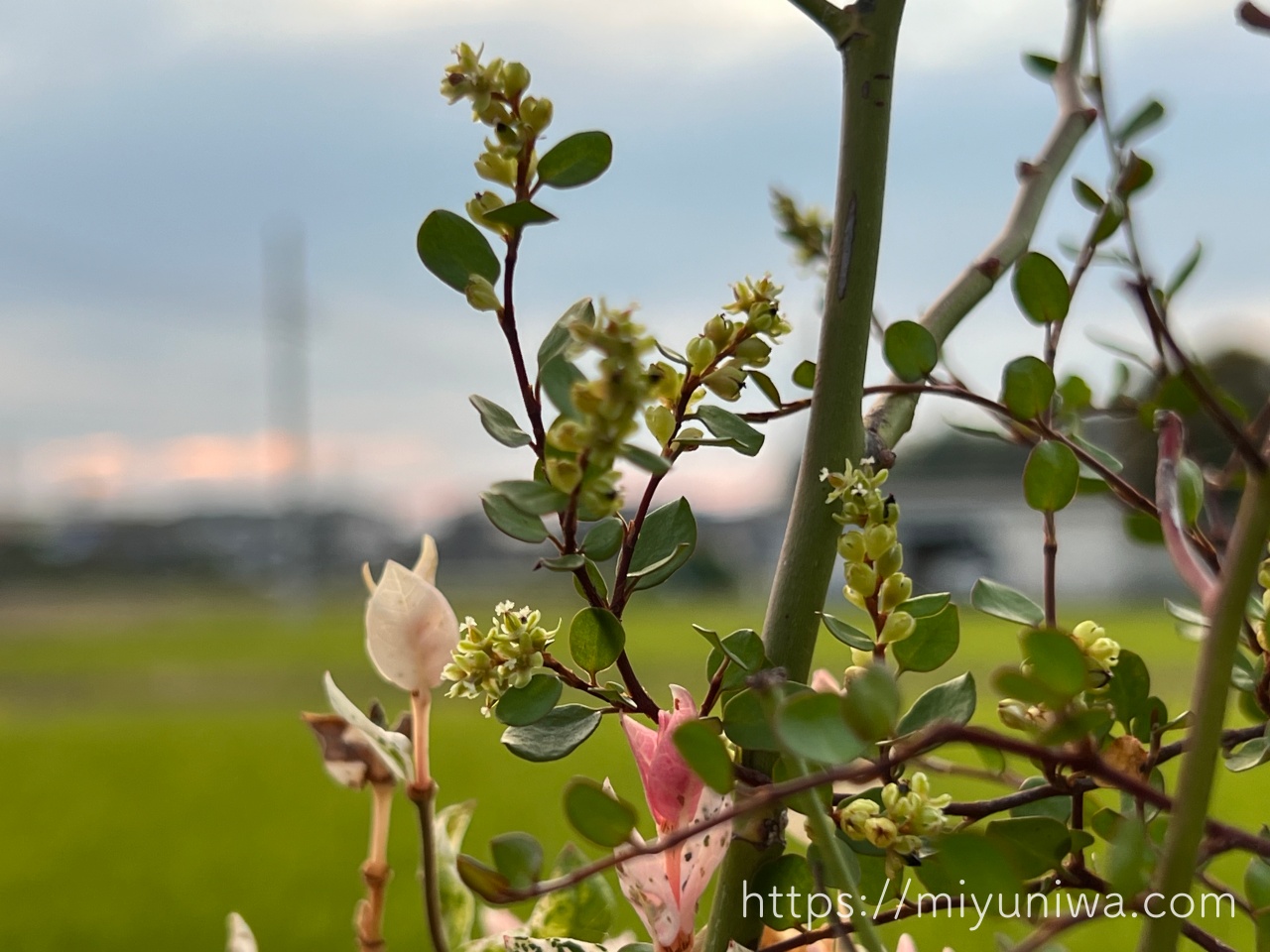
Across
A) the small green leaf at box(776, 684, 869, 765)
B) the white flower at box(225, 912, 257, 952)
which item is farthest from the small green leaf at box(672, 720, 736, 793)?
the white flower at box(225, 912, 257, 952)

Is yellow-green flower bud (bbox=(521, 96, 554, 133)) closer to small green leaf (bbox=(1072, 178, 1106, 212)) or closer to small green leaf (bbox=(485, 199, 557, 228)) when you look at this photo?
small green leaf (bbox=(485, 199, 557, 228))

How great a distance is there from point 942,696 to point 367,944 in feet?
0.34

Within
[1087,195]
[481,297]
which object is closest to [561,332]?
[481,297]

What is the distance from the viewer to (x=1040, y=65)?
240 millimetres

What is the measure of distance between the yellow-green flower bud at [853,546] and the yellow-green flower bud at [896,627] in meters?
0.01

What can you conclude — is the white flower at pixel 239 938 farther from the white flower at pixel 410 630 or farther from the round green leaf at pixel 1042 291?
the round green leaf at pixel 1042 291

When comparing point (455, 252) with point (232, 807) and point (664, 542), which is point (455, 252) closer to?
point (664, 542)

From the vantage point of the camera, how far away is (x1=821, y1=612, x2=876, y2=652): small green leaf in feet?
0.56

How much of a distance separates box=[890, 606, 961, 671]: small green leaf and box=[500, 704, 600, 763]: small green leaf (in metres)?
0.05

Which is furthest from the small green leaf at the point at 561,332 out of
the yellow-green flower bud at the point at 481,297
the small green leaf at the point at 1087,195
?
the small green leaf at the point at 1087,195

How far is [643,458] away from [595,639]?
6cm

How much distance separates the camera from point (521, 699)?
0.54ft


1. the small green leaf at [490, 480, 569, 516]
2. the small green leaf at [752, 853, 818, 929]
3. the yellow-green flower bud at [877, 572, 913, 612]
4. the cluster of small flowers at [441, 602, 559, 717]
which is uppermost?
the small green leaf at [490, 480, 569, 516]

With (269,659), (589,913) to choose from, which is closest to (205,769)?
(589,913)
